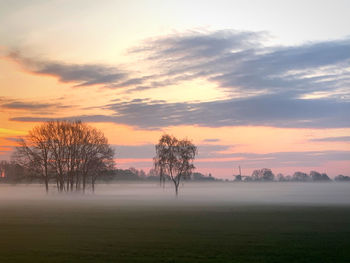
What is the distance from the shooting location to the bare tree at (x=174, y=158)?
9881 cm

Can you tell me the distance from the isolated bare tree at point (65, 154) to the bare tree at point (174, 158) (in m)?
12.1

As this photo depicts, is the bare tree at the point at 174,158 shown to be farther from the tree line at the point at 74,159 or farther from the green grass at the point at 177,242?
the green grass at the point at 177,242

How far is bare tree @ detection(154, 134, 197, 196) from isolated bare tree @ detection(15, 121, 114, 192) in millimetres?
12063

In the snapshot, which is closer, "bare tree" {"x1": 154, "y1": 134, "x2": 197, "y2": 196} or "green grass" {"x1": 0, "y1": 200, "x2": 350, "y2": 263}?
"green grass" {"x1": 0, "y1": 200, "x2": 350, "y2": 263}

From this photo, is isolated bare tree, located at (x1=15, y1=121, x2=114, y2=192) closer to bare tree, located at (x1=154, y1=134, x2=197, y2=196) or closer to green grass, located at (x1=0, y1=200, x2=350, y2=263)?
bare tree, located at (x1=154, y1=134, x2=197, y2=196)

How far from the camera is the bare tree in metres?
98.8

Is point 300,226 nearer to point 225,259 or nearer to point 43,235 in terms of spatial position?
point 225,259

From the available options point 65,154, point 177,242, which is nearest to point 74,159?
point 65,154

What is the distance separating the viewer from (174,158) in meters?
98.8

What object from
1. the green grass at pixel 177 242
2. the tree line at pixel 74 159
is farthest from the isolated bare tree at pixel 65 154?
the green grass at pixel 177 242

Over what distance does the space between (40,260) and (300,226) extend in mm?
21315

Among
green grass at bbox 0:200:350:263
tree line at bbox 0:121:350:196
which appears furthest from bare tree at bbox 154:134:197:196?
green grass at bbox 0:200:350:263

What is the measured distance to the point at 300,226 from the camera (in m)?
34.7

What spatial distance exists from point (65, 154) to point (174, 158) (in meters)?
24.2
